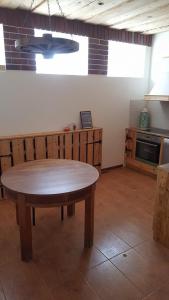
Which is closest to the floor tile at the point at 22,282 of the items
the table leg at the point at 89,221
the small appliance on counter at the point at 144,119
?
the table leg at the point at 89,221

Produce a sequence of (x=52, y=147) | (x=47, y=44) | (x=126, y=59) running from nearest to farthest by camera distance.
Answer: (x=47, y=44) → (x=52, y=147) → (x=126, y=59)

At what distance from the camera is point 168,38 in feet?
12.7

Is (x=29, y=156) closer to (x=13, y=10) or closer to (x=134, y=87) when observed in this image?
(x=13, y=10)

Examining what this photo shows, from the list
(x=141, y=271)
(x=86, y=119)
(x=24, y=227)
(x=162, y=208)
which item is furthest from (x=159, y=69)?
(x=24, y=227)

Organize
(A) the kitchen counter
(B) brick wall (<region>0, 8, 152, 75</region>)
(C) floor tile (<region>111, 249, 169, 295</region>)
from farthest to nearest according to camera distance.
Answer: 1. (A) the kitchen counter
2. (B) brick wall (<region>0, 8, 152, 75</region>)
3. (C) floor tile (<region>111, 249, 169, 295</region>)

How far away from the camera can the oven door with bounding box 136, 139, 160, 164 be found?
12.3 ft

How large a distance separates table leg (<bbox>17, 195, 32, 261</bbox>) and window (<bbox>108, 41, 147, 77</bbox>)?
2.89m

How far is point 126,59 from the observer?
412cm

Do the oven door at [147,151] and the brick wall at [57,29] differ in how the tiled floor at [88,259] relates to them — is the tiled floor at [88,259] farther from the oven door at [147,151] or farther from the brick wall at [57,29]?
the brick wall at [57,29]

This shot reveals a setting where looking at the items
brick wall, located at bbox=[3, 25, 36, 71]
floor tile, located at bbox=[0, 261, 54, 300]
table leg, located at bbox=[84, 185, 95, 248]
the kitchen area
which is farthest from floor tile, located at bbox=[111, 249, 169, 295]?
brick wall, located at bbox=[3, 25, 36, 71]

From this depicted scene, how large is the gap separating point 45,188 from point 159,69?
3258 millimetres

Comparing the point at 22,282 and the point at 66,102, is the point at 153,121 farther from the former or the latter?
the point at 22,282

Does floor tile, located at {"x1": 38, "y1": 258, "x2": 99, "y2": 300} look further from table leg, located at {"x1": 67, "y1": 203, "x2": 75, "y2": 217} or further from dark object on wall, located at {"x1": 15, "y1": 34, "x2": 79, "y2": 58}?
dark object on wall, located at {"x1": 15, "y1": 34, "x2": 79, "y2": 58}

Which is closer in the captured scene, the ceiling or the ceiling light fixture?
the ceiling light fixture
